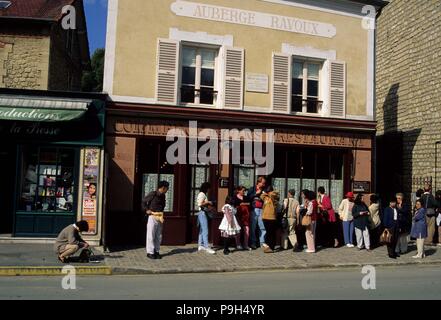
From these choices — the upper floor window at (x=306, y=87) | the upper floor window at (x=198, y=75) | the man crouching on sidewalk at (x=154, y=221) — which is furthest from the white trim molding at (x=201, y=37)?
the man crouching on sidewalk at (x=154, y=221)

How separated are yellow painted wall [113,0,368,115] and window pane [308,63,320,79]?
0.58 m

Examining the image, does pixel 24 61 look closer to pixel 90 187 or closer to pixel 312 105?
pixel 90 187

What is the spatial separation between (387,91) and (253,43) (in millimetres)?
9005

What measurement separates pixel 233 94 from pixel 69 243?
6230mm

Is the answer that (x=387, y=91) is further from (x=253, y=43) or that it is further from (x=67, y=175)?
(x=67, y=175)

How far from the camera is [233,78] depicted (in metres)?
13.6

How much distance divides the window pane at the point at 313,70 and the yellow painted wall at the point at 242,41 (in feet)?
1.89

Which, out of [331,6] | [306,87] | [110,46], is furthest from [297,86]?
[110,46]

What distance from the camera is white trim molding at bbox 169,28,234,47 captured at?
13.2 metres

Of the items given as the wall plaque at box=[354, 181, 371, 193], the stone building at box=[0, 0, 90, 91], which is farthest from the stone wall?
the wall plaque at box=[354, 181, 371, 193]

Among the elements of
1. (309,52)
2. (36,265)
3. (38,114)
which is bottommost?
(36,265)

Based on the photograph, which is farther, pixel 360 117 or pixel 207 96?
pixel 360 117

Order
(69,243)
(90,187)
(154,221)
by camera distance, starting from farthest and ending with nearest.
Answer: (90,187)
(154,221)
(69,243)

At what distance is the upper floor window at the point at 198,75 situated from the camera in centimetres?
1350
